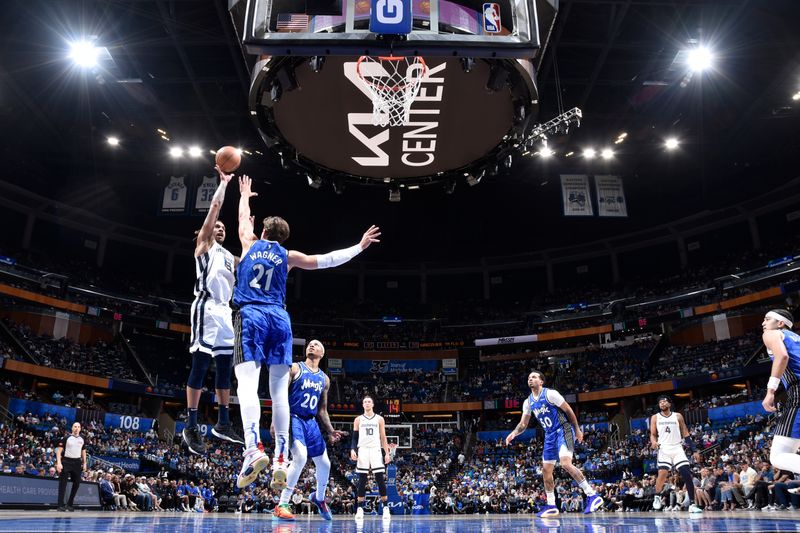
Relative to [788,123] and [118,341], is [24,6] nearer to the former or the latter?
[118,341]

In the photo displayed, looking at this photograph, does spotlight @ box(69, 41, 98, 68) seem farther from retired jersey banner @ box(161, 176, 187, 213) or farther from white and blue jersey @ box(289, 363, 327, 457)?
white and blue jersey @ box(289, 363, 327, 457)

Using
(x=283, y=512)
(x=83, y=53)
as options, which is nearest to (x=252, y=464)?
(x=283, y=512)

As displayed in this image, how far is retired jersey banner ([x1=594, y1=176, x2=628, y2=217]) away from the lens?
26266 millimetres

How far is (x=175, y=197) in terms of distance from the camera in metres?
26.5

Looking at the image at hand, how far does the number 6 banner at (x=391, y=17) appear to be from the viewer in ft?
21.5

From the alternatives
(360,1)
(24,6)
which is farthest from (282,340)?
(24,6)

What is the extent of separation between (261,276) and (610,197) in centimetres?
2410

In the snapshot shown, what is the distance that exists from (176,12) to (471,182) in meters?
12.5

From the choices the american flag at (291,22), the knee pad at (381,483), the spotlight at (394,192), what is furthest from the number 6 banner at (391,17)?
the knee pad at (381,483)

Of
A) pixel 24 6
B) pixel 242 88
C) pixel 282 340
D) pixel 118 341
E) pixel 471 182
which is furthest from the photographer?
pixel 118 341

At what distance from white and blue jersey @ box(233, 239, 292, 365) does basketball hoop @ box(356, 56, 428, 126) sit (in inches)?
276

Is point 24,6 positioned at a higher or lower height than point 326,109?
higher

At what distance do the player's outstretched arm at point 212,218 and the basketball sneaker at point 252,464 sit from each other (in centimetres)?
194

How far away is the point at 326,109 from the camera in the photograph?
12.0m
